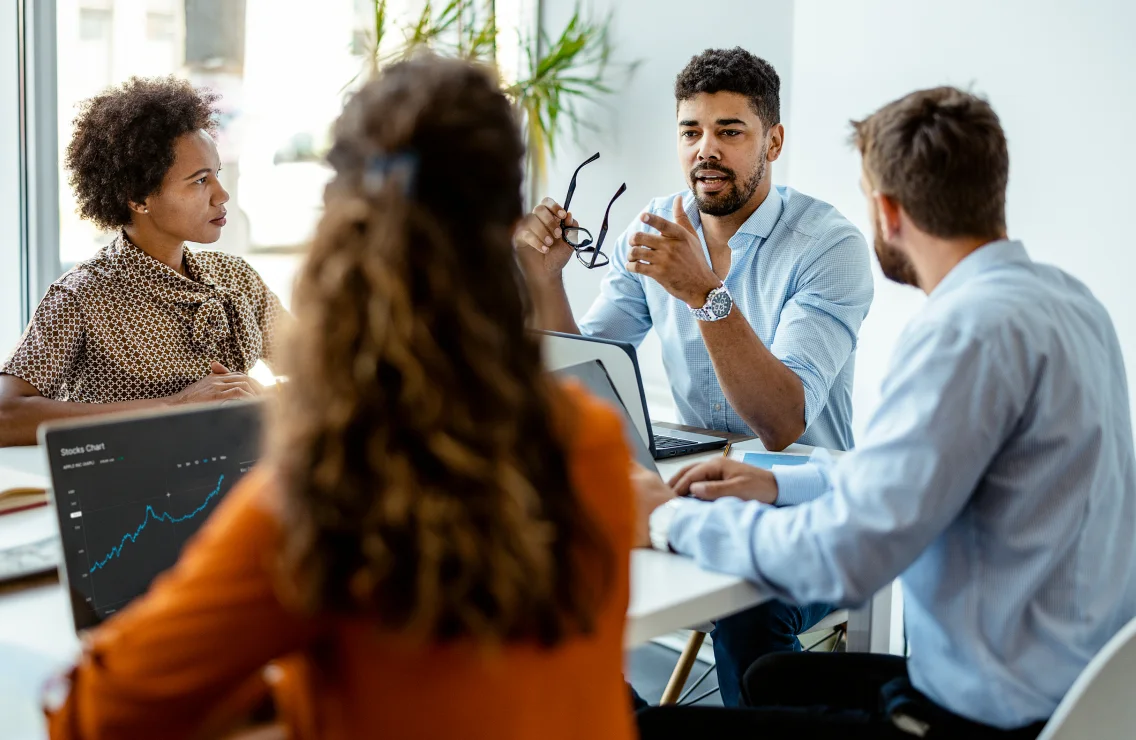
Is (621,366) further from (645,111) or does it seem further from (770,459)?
(645,111)

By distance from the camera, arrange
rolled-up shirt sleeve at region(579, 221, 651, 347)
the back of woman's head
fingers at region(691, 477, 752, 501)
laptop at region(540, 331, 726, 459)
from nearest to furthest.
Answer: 1. the back of woman's head
2. fingers at region(691, 477, 752, 501)
3. laptop at region(540, 331, 726, 459)
4. rolled-up shirt sleeve at region(579, 221, 651, 347)

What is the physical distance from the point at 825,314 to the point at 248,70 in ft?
7.26

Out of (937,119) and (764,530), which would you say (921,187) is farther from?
(764,530)

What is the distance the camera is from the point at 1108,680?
3.58 ft

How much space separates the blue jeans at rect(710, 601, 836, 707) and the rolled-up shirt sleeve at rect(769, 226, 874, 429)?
1.25 ft

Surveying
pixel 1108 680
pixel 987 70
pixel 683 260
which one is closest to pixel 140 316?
pixel 683 260

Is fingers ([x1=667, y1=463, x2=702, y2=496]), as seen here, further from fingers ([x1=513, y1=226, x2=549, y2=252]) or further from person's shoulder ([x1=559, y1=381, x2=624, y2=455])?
fingers ([x1=513, y1=226, x2=549, y2=252])

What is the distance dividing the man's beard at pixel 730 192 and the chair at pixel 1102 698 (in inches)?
58.1

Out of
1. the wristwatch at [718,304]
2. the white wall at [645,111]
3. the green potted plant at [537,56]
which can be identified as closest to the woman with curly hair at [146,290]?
the wristwatch at [718,304]

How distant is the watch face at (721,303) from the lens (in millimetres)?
2018

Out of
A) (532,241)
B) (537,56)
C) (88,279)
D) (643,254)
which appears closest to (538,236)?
(532,241)

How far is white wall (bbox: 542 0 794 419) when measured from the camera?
133 inches

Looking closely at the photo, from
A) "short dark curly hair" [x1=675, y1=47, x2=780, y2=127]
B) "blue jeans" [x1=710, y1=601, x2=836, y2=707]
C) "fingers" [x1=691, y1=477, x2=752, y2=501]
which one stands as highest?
"short dark curly hair" [x1=675, y1=47, x2=780, y2=127]

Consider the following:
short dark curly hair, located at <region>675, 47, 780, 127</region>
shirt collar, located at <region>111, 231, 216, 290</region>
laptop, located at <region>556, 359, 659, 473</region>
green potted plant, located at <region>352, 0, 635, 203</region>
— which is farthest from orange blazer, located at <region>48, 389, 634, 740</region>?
green potted plant, located at <region>352, 0, 635, 203</region>
